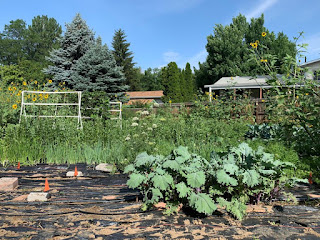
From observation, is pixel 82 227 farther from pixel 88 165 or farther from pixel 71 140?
pixel 71 140

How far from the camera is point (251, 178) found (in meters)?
2.26

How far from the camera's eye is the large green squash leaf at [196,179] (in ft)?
7.02

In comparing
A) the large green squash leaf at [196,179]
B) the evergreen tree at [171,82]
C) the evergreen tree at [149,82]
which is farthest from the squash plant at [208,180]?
the evergreen tree at [149,82]

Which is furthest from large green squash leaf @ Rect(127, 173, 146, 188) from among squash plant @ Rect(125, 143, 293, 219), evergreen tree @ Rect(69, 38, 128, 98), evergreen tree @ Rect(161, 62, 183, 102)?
evergreen tree @ Rect(161, 62, 183, 102)

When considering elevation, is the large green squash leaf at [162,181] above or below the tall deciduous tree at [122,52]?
below

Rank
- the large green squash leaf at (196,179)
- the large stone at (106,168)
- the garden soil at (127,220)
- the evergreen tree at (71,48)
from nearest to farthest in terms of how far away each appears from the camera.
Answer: the garden soil at (127,220) < the large green squash leaf at (196,179) < the large stone at (106,168) < the evergreen tree at (71,48)

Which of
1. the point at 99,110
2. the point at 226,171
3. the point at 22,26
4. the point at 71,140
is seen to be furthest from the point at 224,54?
the point at 22,26

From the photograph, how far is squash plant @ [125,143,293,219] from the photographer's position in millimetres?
2191

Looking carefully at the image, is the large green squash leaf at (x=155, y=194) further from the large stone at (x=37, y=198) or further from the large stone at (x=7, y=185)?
the large stone at (x=7, y=185)

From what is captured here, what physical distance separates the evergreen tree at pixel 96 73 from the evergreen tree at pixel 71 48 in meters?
2.28

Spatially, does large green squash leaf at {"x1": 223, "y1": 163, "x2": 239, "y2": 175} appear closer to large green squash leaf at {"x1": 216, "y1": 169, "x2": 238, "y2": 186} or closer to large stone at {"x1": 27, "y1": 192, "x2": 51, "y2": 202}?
large green squash leaf at {"x1": 216, "y1": 169, "x2": 238, "y2": 186}

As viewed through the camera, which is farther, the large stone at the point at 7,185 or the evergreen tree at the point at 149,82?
the evergreen tree at the point at 149,82

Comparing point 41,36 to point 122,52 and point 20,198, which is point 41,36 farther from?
point 20,198

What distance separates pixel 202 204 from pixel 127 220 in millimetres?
622
